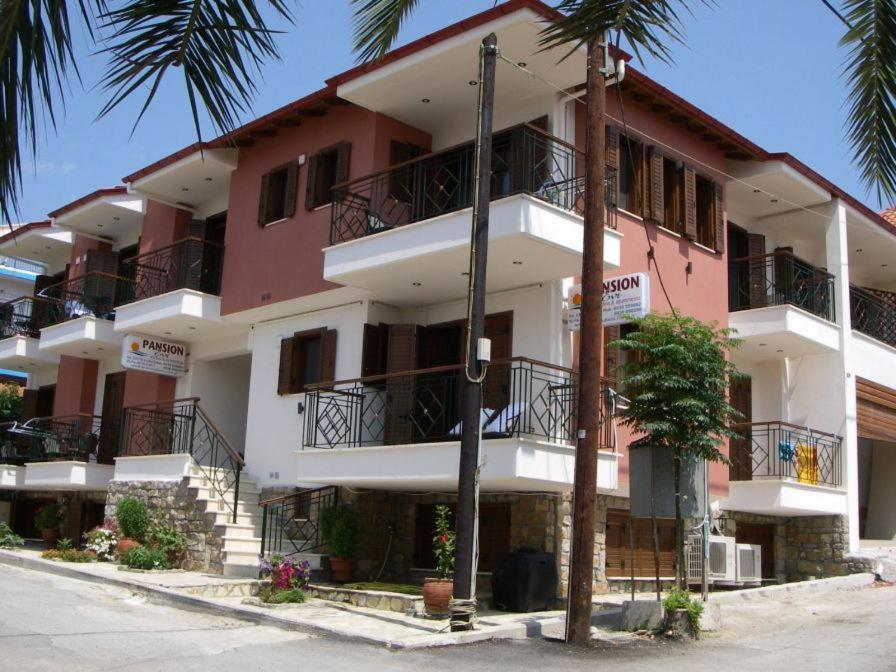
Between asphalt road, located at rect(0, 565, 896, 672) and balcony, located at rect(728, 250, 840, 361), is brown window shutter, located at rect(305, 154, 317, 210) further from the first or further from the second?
balcony, located at rect(728, 250, 840, 361)

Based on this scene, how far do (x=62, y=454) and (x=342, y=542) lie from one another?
10684 mm

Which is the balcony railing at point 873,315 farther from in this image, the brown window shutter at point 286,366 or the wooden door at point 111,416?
the wooden door at point 111,416

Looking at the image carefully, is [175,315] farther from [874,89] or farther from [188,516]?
[874,89]

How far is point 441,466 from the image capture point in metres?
13.9

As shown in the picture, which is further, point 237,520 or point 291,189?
point 291,189

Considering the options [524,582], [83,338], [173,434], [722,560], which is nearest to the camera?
[524,582]

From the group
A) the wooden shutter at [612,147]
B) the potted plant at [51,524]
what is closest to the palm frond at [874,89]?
the wooden shutter at [612,147]

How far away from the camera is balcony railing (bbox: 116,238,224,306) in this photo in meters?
20.2

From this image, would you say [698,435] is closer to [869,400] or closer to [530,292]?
[530,292]

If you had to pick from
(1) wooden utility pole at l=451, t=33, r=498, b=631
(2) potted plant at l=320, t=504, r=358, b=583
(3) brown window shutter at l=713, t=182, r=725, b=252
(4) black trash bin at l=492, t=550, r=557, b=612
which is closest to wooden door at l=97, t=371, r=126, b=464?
(2) potted plant at l=320, t=504, r=358, b=583

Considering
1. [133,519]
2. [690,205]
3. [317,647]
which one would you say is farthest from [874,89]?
[133,519]

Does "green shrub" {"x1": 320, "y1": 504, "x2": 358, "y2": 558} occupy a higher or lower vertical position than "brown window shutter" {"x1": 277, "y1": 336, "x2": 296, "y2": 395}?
lower

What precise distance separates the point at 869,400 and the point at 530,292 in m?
9.56

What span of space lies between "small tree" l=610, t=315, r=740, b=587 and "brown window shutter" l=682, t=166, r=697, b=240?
5388 millimetres
